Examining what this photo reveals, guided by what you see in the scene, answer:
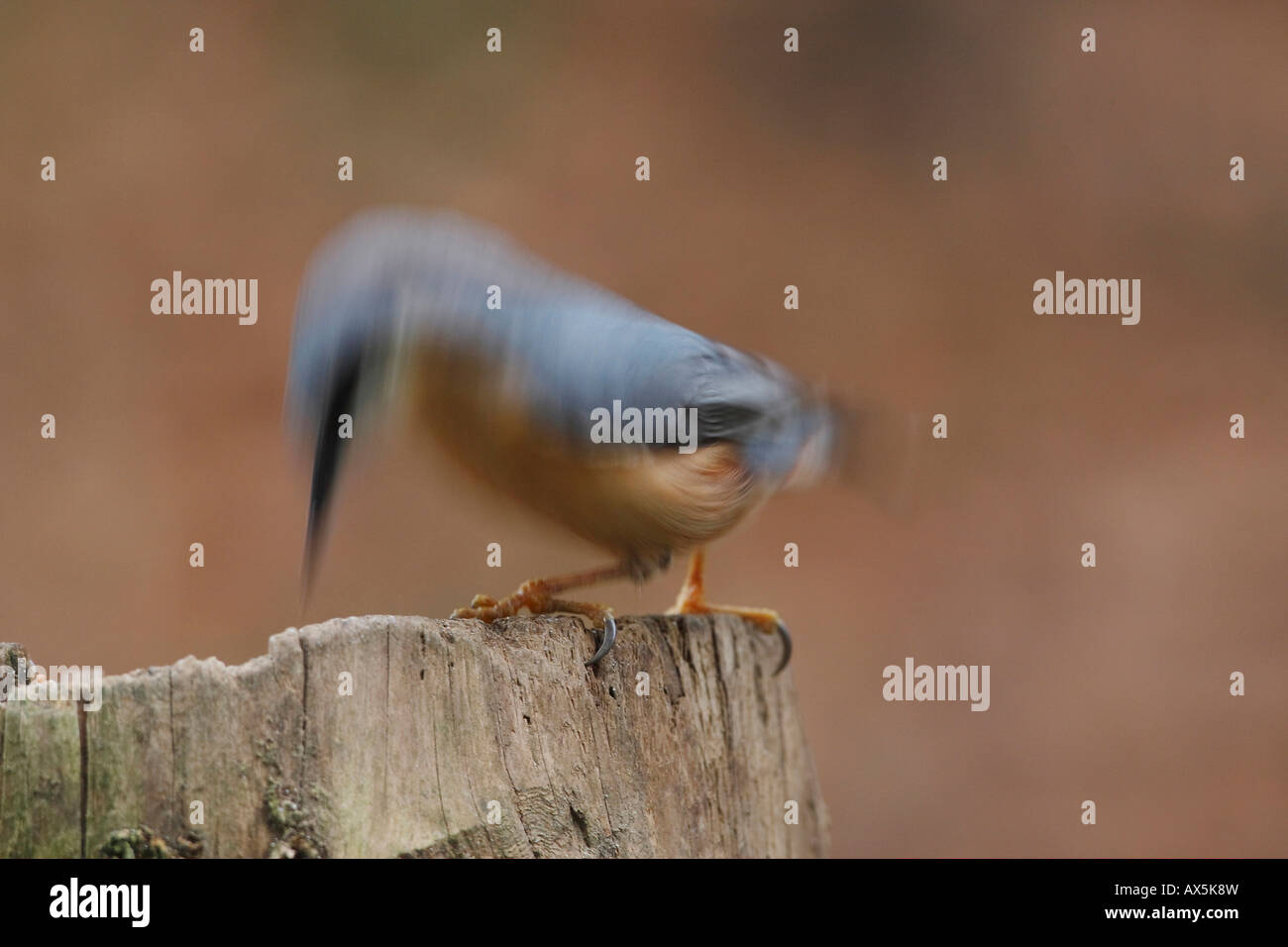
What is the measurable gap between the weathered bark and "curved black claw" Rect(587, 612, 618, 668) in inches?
0.9

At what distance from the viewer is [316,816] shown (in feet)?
6.44

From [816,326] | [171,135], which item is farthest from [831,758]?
[171,135]

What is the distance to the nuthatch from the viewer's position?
103 inches

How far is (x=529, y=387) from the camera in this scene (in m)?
2.82

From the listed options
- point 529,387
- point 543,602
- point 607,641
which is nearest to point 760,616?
point 543,602

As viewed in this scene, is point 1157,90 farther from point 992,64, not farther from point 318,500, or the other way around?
point 318,500

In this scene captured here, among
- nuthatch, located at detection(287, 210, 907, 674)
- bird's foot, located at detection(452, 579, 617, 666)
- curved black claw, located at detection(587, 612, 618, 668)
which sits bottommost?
curved black claw, located at detection(587, 612, 618, 668)

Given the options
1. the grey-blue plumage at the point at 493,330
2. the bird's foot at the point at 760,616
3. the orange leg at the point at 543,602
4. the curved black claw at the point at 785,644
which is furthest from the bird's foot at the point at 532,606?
the curved black claw at the point at 785,644

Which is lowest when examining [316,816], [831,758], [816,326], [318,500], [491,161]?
[831,758]

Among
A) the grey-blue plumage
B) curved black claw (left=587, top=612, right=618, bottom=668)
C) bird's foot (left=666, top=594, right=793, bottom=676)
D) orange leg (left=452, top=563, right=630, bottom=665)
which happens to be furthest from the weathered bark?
bird's foot (left=666, top=594, right=793, bottom=676)

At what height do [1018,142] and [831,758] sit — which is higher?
[1018,142]

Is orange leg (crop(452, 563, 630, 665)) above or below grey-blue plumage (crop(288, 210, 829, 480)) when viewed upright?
below

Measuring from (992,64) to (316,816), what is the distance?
8776 millimetres

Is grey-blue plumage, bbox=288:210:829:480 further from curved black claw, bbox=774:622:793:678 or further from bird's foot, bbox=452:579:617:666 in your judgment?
curved black claw, bbox=774:622:793:678
